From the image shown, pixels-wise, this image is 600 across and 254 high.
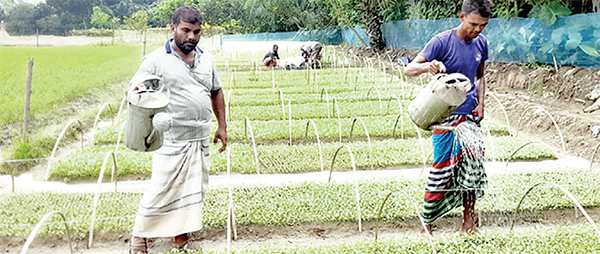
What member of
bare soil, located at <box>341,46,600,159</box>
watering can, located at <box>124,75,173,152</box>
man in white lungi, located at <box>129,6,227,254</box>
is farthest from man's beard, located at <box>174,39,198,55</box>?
bare soil, located at <box>341,46,600,159</box>

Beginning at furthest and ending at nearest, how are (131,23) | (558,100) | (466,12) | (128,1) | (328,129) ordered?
(128,1), (131,23), (558,100), (328,129), (466,12)

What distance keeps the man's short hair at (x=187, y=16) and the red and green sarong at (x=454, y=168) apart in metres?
1.93

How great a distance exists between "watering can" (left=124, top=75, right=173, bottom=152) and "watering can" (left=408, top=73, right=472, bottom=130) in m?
1.64

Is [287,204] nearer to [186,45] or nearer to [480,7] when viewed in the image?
[186,45]

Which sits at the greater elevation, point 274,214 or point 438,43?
point 438,43

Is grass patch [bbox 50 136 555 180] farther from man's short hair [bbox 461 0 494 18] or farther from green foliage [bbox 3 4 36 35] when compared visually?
green foliage [bbox 3 4 36 35]

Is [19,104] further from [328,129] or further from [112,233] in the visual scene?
[112,233]

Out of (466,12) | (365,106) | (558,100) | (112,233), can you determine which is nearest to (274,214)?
(112,233)

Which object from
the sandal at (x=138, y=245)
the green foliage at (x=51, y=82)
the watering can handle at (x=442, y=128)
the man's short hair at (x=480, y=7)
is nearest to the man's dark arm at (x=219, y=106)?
the sandal at (x=138, y=245)

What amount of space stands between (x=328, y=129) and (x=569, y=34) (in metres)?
5.90

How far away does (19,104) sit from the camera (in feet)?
35.4

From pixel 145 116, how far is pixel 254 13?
43.2 meters

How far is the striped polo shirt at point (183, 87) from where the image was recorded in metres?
3.33

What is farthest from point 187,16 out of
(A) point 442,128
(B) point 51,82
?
(B) point 51,82
